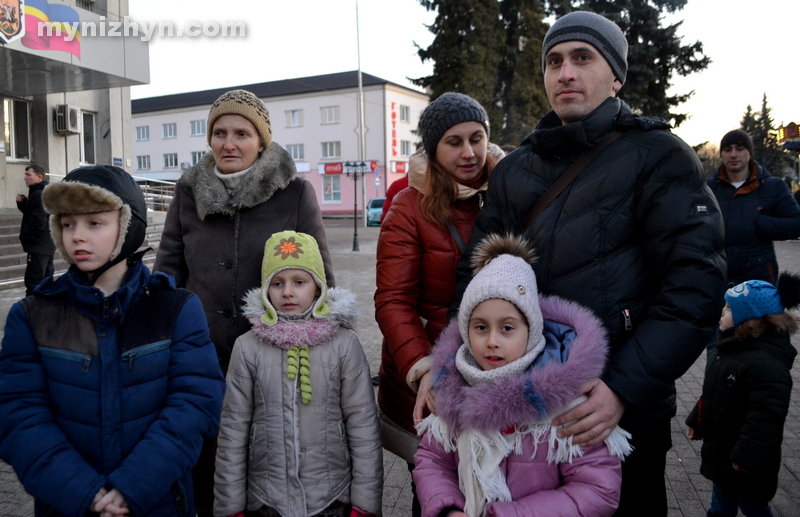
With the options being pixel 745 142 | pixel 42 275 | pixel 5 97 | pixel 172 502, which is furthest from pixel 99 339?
pixel 5 97

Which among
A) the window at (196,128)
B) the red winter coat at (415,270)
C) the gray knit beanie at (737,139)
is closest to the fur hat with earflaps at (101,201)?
the red winter coat at (415,270)

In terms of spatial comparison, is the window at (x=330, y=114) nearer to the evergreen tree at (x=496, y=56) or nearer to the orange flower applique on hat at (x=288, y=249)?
the evergreen tree at (x=496, y=56)

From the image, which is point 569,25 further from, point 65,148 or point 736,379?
point 65,148

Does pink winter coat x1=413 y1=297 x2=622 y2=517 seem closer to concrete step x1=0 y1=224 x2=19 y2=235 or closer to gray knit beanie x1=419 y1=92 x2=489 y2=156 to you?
gray knit beanie x1=419 y1=92 x2=489 y2=156

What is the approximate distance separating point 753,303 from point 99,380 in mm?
3056

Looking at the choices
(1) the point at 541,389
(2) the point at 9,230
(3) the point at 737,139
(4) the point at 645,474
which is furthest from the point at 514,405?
(2) the point at 9,230

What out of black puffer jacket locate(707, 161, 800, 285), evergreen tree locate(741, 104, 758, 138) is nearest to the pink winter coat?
black puffer jacket locate(707, 161, 800, 285)

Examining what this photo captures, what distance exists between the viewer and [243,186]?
2.88 meters

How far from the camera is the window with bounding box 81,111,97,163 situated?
60.1ft

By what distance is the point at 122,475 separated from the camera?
1.95 m

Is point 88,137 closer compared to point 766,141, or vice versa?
point 88,137

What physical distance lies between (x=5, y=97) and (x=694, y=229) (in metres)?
18.1

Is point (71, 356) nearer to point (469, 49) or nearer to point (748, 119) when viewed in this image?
point (469, 49)

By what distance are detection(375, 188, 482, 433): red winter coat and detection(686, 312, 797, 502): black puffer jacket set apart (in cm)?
159
